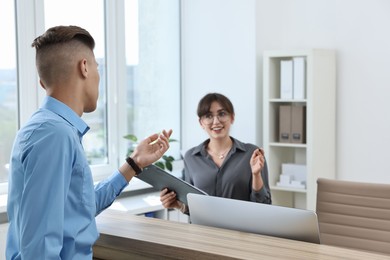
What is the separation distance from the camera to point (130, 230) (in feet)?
7.15

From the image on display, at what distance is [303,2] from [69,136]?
378 centimetres

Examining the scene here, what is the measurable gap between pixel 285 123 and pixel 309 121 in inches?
8.5

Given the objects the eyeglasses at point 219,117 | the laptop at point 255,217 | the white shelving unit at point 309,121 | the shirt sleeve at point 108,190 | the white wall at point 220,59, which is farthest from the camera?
the white wall at point 220,59

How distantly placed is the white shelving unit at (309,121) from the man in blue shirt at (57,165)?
307cm

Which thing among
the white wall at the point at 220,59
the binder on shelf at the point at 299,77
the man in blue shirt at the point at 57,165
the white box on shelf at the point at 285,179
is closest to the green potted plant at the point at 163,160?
the white wall at the point at 220,59

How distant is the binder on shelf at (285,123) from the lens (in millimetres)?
4762

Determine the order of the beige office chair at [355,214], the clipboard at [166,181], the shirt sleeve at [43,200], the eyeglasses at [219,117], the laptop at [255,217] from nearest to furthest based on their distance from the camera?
the shirt sleeve at [43,200], the laptop at [255,217], the clipboard at [166,181], the beige office chair at [355,214], the eyeglasses at [219,117]

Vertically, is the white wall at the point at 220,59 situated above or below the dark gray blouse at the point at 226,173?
above

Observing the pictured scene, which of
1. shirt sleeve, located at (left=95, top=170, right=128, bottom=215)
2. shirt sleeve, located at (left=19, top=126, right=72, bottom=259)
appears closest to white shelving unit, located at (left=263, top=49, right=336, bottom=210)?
shirt sleeve, located at (left=95, top=170, right=128, bottom=215)

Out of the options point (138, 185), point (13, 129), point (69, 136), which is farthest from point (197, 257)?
point (138, 185)

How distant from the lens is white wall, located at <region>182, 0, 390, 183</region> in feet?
15.4

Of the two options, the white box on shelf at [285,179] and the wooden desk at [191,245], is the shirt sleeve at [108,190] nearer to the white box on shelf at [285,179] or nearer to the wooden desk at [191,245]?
the wooden desk at [191,245]

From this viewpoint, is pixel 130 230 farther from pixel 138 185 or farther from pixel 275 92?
pixel 275 92

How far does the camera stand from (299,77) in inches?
184
